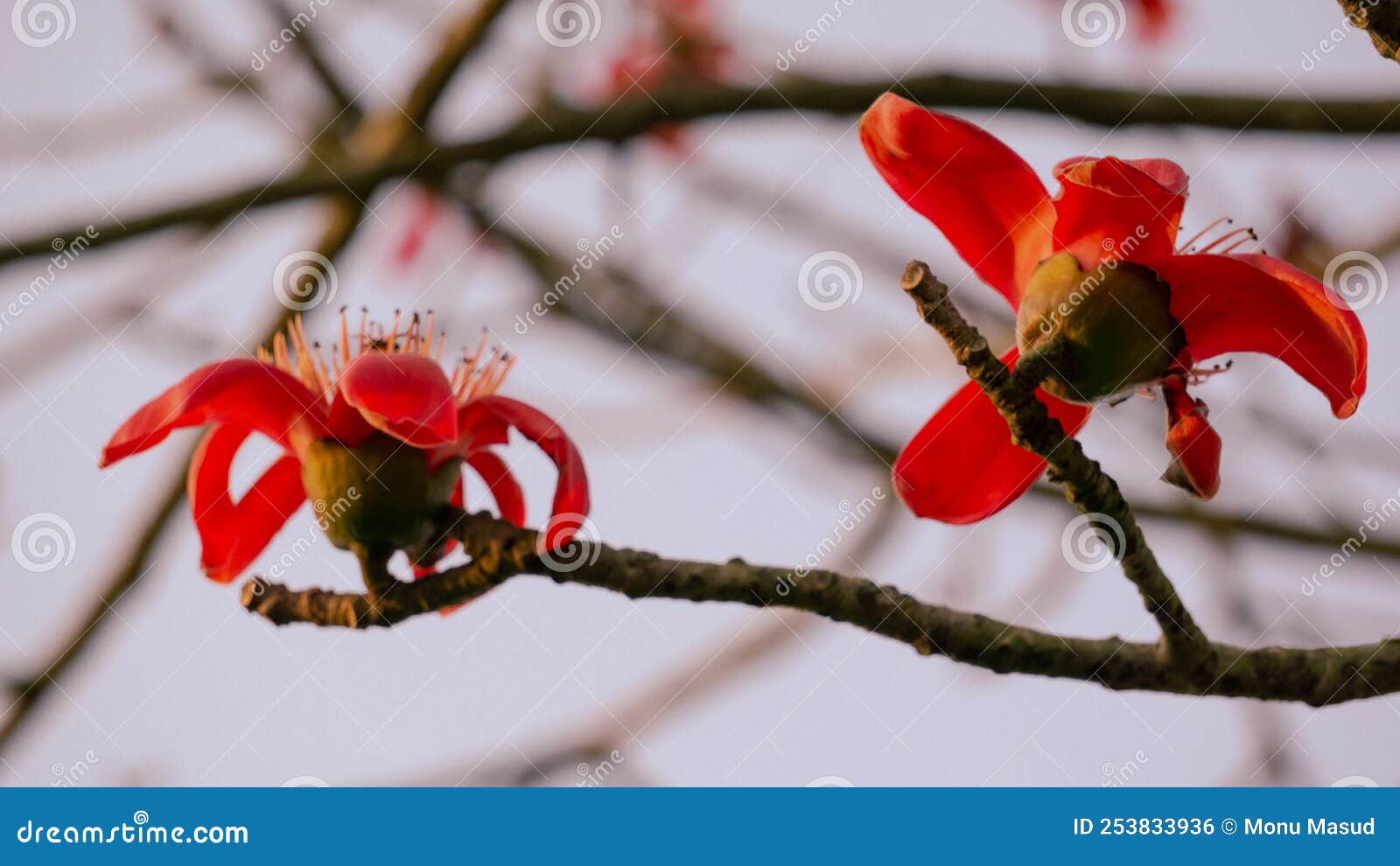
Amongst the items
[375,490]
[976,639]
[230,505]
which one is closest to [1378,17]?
[976,639]

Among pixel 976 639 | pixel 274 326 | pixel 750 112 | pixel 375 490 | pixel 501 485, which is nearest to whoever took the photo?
pixel 976 639

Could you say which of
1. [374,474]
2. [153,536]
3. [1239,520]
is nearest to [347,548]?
[374,474]

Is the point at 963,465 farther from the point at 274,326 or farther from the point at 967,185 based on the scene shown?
the point at 274,326

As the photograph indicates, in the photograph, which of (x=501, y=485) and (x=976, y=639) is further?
(x=501, y=485)

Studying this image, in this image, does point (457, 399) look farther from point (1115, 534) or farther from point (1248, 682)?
point (1248, 682)

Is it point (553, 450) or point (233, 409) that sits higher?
point (553, 450)

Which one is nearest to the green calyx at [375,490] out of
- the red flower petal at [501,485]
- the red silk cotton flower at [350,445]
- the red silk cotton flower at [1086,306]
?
the red silk cotton flower at [350,445]

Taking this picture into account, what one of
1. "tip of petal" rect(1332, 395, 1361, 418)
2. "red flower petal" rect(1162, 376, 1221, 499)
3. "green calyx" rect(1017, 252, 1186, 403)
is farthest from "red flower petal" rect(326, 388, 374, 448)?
"tip of petal" rect(1332, 395, 1361, 418)
